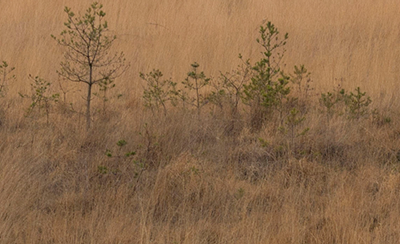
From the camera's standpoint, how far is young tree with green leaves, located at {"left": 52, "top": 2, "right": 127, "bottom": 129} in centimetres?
453

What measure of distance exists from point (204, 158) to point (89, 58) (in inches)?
69.8

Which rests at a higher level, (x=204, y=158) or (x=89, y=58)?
(x=89, y=58)

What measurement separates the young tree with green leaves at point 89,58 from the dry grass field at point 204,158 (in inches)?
7.9

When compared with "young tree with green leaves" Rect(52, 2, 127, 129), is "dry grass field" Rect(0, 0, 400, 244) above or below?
below

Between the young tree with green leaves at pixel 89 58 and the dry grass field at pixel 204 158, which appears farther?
the young tree with green leaves at pixel 89 58

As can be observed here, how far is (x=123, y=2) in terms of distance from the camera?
8.06 m

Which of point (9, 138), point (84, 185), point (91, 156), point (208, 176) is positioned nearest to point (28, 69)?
point (9, 138)

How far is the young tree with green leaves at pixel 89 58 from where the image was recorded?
453 cm

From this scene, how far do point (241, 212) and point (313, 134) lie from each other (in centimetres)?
142

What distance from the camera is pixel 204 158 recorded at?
3.91m

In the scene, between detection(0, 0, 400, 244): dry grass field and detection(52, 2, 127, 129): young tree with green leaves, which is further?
detection(52, 2, 127, 129): young tree with green leaves

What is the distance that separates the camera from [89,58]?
4910 mm

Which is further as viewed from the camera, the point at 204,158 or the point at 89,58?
the point at 89,58

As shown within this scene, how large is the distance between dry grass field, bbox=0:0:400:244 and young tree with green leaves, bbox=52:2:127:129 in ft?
0.66
